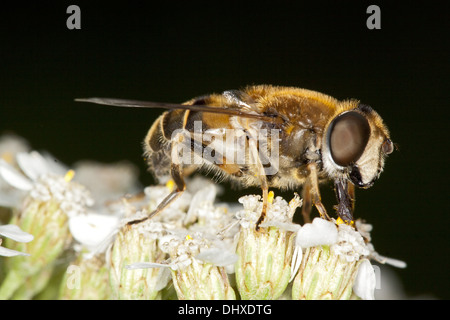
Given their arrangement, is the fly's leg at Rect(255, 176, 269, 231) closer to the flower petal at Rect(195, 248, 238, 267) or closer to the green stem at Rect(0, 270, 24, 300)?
the flower petal at Rect(195, 248, 238, 267)

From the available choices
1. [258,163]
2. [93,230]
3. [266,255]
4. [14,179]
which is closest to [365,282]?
[266,255]

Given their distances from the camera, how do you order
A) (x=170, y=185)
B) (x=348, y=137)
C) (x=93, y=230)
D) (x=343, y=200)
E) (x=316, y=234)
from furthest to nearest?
(x=170, y=185) → (x=93, y=230) → (x=343, y=200) → (x=348, y=137) → (x=316, y=234)

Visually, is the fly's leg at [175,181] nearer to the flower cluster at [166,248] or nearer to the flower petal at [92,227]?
the flower cluster at [166,248]

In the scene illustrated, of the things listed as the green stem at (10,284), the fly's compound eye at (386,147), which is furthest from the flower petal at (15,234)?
the fly's compound eye at (386,147)

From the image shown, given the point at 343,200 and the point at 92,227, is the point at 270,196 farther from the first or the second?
the point at 92,227

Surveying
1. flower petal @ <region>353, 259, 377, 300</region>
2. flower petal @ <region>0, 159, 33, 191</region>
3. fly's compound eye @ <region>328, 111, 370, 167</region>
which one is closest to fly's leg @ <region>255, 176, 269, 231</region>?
fly's compound eye @ <region>328, 111, 370, 167</region>

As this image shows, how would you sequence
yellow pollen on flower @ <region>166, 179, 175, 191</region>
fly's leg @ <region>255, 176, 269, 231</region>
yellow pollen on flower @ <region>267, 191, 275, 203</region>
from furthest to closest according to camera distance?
yellow pollen on flower @ <region>166, 179, 175, 191</region>, yellow pollen on flower @ <region>267, 191, 275, 203</region>, fly's leg @ <region>255, 176, 269, 231</region>

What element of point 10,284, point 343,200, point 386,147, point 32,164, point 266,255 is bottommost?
point 10,284
